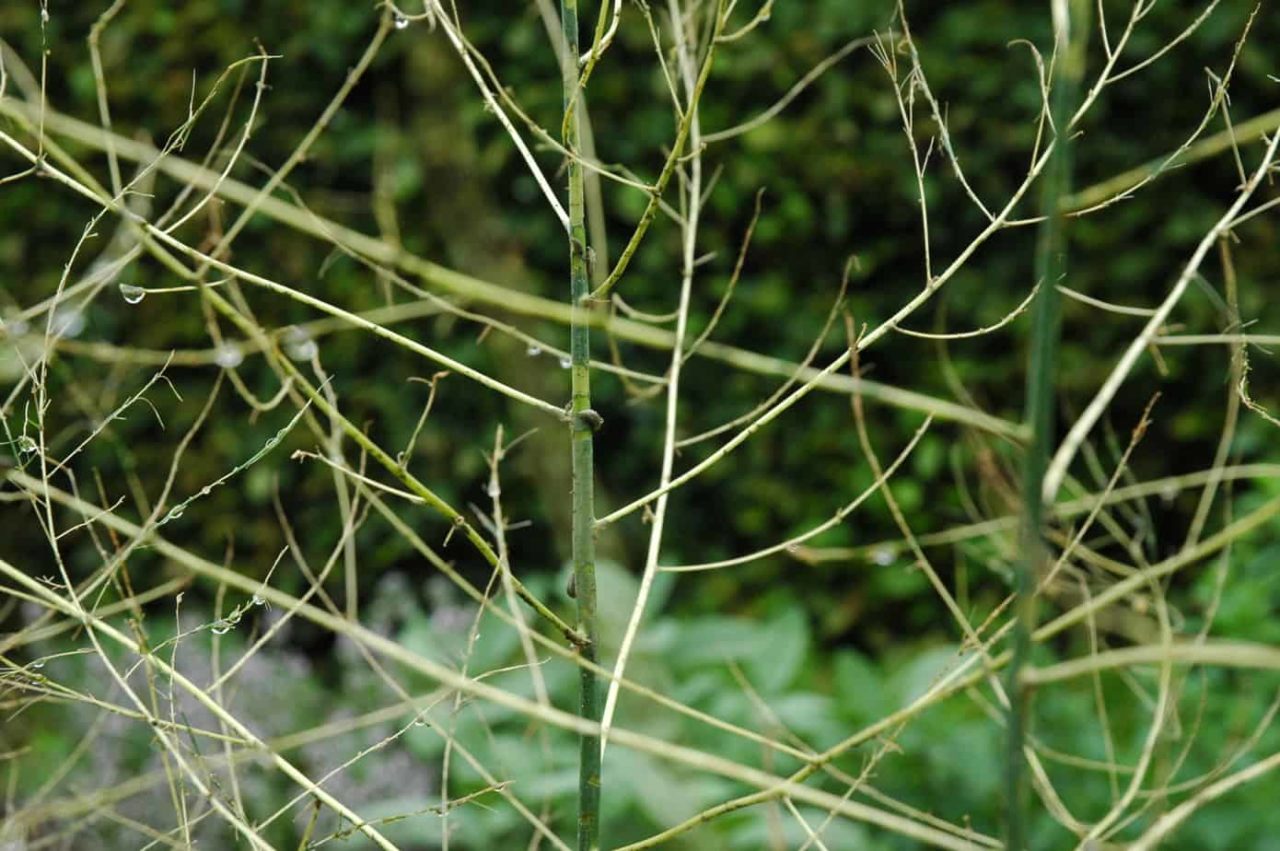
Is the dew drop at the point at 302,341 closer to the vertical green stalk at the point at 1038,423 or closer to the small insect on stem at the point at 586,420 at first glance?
the small insect on stem at the point at 586,420

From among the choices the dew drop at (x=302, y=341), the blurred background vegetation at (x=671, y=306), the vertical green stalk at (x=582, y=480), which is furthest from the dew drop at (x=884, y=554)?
the blurred background vegetation at (x=671, y=306)

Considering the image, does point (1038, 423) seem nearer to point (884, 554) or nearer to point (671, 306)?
point (884, 554)

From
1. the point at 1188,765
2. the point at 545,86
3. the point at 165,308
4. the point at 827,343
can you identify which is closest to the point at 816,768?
the point at 1188,765

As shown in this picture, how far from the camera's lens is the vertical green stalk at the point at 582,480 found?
0.90 meters

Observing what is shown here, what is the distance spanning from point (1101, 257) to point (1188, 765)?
1306 mm

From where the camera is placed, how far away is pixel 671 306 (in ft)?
10.7

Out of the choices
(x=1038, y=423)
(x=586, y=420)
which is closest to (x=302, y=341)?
(x=586, y=420)

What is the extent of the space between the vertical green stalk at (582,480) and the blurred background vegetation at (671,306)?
156 cm

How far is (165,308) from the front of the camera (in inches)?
139

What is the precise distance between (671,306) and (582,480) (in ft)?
7.79

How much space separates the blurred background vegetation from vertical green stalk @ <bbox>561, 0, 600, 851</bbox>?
1557 millimetres

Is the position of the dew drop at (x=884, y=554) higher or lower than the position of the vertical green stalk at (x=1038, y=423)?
lower

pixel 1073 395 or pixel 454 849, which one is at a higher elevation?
pixel 1073 395

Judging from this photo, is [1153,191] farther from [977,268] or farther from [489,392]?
[489,392]
